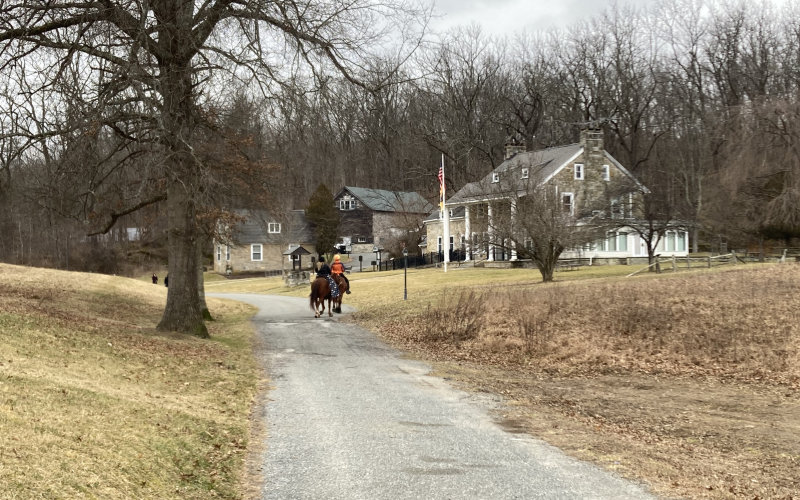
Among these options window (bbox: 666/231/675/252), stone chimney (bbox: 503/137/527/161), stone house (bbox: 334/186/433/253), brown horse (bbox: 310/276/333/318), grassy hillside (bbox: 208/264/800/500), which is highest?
stone chimney (bbox: 503/137/527/161)


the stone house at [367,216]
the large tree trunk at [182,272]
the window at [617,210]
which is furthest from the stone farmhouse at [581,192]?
the large tree trunk at [182,272]

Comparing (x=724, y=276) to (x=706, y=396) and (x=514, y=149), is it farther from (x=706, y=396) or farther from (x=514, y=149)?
(x=514, y=149)

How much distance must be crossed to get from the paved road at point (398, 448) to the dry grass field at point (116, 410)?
24.1 inches

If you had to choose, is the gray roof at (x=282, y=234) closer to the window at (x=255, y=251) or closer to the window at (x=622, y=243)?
the window at (x=255, y=251)

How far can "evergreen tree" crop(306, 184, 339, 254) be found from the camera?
7719 centimetres

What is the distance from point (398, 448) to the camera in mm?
8445

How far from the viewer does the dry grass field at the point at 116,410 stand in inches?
248

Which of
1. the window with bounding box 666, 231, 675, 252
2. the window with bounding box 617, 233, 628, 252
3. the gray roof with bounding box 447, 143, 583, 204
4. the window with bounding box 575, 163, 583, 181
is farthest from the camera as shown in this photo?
the window with bounding box 575, 163, 583, 181

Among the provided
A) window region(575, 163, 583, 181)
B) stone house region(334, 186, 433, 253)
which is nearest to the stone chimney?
window region(575, 163, 583, 181)

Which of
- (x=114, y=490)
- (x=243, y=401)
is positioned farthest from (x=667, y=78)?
(x=114, y=490)

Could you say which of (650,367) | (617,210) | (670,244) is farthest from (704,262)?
(650,367)

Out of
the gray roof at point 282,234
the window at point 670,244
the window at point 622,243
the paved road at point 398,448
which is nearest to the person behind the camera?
the paved road at point 398,448

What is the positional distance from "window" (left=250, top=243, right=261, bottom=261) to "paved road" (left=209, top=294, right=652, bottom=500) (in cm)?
6414

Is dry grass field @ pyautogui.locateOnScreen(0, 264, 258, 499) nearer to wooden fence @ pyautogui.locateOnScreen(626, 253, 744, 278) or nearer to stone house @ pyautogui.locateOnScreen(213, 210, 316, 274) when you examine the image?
wooden fence @ pyautogui.locateOnScreen(626, 253, 744, 278)
